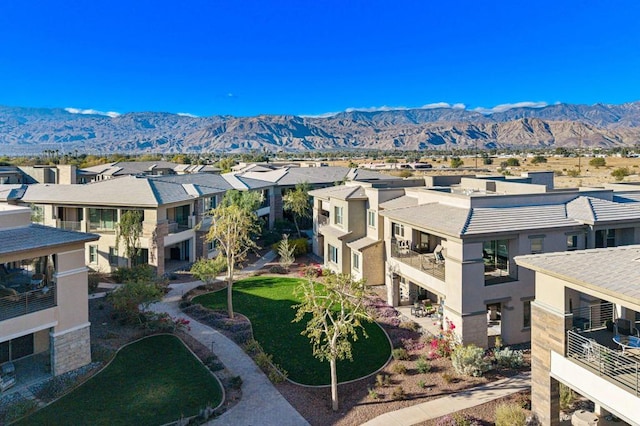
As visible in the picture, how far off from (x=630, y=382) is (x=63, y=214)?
37595mm

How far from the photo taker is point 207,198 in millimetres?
40625

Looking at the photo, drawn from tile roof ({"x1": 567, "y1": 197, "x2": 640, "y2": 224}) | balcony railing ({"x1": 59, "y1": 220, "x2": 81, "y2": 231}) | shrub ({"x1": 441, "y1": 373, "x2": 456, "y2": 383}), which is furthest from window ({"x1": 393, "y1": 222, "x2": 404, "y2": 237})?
balcony railing ({"x1": 59, "y1": 220, "x2": 81, "y2": 231})

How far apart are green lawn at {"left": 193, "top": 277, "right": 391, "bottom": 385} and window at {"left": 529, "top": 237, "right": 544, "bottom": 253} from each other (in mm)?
8158

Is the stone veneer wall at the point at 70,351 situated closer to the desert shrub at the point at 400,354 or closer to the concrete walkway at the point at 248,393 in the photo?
the concrete walkway at the point at 248,393

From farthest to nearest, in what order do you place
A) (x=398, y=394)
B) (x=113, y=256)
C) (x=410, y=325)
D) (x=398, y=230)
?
(x=113, y=256)
(x=398, y=230)
(x=410, y=325)
(x=398, y=394)

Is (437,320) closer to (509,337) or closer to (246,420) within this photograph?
(509,337)

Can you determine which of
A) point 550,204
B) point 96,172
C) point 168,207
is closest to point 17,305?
point 168,207

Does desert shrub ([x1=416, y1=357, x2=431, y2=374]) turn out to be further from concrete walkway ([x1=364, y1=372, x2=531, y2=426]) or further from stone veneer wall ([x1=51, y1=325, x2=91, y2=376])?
stone veneer wall ([x1=51, y1=325, x2=91, y2=376])

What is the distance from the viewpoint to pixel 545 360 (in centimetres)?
1389

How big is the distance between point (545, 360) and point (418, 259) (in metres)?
11.6

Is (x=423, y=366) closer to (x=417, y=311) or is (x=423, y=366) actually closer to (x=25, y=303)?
(x=417, y=311)

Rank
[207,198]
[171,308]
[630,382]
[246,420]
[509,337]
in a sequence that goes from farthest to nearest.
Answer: [207,198] < [171,308] < [509,337] < [246,420] < [630,382]

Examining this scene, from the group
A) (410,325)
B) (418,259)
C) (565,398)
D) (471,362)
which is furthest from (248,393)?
(418,259)

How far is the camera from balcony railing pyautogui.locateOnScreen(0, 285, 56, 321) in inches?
649
